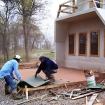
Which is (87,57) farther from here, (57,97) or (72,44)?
(57,97)

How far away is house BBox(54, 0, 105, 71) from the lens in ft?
33.9

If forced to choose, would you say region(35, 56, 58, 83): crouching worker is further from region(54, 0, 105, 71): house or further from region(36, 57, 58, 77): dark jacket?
region(54, 0, 105, 71): house

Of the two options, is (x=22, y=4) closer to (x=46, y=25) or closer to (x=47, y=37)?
(x=46, y=25)

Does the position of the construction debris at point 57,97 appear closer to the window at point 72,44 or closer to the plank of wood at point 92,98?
the plank of wood at point 92,98

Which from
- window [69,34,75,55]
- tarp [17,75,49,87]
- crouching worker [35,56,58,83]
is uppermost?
window [69,34,75,55]

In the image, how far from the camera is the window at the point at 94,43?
35.1ft

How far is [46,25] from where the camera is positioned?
78.3 ft

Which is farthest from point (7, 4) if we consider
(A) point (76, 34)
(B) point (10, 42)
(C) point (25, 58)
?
(A) point (76, 34)

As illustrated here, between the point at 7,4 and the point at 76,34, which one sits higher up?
the point at 7,4

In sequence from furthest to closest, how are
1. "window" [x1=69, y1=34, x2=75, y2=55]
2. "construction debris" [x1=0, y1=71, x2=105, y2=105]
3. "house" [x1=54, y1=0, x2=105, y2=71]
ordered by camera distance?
1. "window" [x1=69, y1=34, x2=75, y2=55]
2. "house" [x1=54, y1=0, x2=105, y2=71]
3. "construction debris" [x1=0, y1=71, x2=105, y2=105]

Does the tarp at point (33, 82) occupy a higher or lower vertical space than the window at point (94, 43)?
lower

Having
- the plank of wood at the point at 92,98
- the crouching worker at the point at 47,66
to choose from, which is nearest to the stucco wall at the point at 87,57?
the crouching worker at the point at 47,66

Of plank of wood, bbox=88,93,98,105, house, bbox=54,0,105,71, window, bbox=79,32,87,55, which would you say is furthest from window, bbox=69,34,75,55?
plank of wood, bbox=88,93,98,105

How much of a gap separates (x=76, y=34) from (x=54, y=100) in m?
7.37
